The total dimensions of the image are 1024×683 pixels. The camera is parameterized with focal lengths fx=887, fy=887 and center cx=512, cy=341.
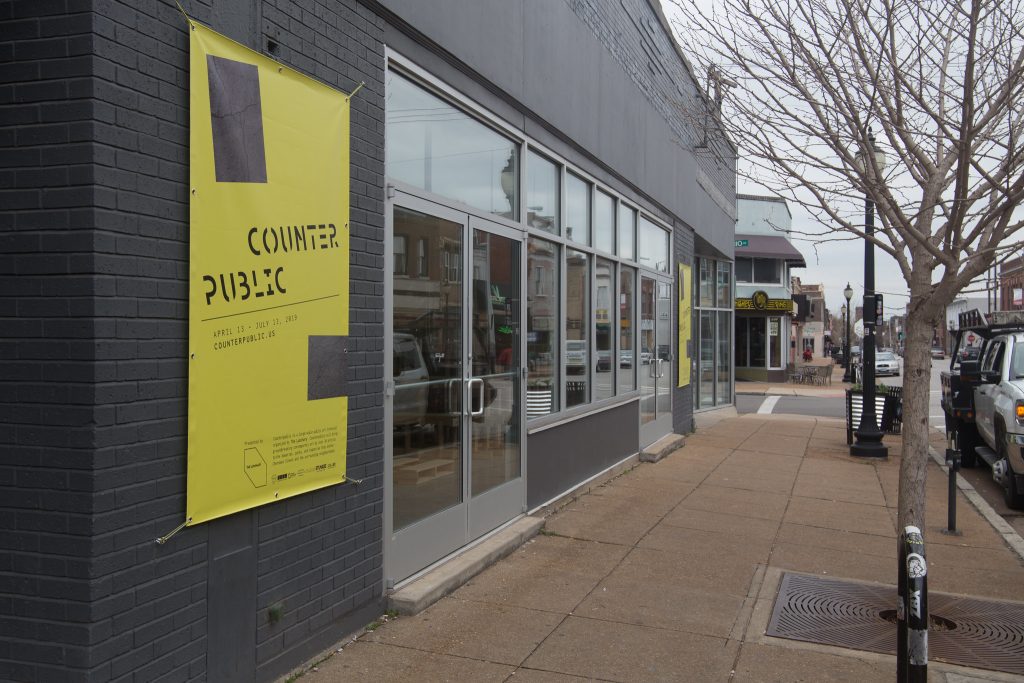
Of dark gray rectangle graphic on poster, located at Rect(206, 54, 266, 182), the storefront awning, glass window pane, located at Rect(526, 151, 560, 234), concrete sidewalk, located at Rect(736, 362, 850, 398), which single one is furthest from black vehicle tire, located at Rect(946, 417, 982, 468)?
the storefront awning

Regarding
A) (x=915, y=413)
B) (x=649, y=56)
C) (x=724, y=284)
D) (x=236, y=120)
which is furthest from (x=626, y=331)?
(x=724, y=284)

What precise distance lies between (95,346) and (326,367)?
1534 mm

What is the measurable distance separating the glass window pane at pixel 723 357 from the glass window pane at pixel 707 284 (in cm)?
100

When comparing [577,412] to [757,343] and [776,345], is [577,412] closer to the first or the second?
[757,343]

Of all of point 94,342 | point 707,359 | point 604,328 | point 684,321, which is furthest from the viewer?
point 707,359

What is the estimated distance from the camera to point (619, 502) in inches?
366

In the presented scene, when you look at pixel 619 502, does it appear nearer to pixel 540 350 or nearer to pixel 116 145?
pixel 540 350

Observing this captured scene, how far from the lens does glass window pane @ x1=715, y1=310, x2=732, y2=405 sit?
68.9ft

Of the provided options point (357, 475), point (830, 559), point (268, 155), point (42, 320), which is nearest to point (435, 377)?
point (357, 475)

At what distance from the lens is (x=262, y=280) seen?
421cm

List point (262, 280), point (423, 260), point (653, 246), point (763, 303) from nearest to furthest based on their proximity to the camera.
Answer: point (262, 280) < point (423, 260) < point (653, 246) < point (763, 303)

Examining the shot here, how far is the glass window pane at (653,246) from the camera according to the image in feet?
41.3

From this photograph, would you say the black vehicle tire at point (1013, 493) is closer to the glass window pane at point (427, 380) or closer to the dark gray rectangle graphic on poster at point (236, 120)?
the glass window pane at point (427, 380)

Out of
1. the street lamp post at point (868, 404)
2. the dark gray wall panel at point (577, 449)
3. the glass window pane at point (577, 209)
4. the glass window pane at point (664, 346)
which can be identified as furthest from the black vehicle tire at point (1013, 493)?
the glass window pane at point (577, 209)
